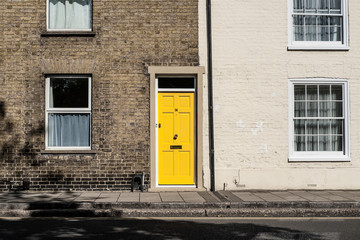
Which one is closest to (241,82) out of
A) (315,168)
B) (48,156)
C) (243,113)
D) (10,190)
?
(243,113)

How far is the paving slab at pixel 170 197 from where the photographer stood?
10413 millimetres

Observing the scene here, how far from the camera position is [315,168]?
12.5m

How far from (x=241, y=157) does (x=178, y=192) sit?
1.86m

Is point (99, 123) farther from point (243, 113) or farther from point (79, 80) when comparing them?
point (243, 113)

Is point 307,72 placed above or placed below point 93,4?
below

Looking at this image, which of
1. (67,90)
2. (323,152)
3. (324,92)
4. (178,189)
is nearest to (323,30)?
(324,92)

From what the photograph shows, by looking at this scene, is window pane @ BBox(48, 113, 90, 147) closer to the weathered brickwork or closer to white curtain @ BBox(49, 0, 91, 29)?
the weathered brickwork

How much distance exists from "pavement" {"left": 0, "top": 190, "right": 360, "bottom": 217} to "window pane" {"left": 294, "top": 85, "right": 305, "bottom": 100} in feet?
9.17

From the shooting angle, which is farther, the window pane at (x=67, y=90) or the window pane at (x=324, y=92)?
the window pane at (x=324, y=92)

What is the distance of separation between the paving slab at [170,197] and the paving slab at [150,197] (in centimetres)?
11

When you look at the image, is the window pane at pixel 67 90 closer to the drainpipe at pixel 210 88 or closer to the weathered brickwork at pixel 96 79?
the weathered brickwork at pixel 96 79

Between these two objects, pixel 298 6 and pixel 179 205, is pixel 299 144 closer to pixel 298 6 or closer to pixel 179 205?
pixel 298 6

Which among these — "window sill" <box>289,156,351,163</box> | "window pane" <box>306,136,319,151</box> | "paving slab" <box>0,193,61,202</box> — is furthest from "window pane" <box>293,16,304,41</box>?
"paving slab" <box>0,193,61,202</box>

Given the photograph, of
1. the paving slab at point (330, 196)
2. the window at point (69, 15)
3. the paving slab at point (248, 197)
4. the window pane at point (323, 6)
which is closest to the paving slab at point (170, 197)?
the paving slab at point (248, 197)
